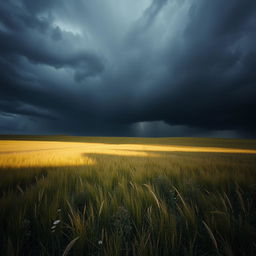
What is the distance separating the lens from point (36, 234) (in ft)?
3.36

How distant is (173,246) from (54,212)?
113 centimetres

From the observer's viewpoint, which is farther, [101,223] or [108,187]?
[108,187]

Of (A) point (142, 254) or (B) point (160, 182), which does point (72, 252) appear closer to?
(A) point (142, 254)

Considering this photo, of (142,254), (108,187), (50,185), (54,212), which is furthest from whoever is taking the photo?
(108,187)

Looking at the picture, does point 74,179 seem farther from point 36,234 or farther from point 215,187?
point 215,187

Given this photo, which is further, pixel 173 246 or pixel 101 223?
pixel 101 223

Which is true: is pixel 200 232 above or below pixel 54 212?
below

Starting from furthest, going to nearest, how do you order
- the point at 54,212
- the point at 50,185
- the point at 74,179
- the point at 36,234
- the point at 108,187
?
the point at 74,179
the point at 108,187
the point at 50,185
the point at 54,212
the point at 36,234

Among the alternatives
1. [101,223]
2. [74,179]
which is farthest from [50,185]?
[101,223]

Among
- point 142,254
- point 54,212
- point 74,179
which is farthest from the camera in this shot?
point 74,179

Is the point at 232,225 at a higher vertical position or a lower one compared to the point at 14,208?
lower

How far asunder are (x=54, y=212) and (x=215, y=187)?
2.42 meters

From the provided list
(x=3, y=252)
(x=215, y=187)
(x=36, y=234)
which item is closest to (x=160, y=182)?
(x=215, y=187)

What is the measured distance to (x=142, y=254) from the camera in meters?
0.78
